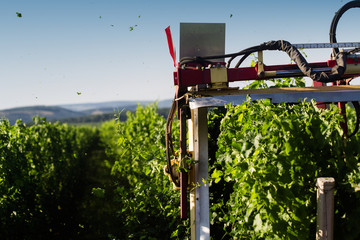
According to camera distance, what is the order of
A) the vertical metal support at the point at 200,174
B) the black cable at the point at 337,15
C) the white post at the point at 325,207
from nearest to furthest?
the white post at the point at 325,207 → the vertical metal support at the point at 200,174 → the black cable at the point at 337,15

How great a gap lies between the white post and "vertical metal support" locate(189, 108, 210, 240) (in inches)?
39.1

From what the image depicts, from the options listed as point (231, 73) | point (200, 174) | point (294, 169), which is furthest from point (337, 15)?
point (200, 174)

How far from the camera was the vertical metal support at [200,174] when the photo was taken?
2.97m

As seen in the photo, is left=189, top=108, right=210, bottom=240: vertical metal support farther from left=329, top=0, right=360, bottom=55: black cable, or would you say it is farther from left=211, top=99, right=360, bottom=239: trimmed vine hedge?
left=329, top=0, right=360, bottom=55: black cable

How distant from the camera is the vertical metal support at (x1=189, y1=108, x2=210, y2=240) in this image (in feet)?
9.73

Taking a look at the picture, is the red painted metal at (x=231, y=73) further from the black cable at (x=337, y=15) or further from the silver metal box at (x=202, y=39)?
the black cable at (x=337, y=15)

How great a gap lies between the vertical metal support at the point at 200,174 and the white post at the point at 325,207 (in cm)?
99

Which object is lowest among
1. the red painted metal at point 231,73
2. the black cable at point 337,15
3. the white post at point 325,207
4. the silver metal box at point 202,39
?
the white post at point 325,207

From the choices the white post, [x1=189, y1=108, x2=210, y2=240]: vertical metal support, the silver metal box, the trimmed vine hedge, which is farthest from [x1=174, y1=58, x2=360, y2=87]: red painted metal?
the white post

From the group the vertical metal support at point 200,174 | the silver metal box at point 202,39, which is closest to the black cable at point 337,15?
the silver metal box at point 202,39

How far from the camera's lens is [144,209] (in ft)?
15.7

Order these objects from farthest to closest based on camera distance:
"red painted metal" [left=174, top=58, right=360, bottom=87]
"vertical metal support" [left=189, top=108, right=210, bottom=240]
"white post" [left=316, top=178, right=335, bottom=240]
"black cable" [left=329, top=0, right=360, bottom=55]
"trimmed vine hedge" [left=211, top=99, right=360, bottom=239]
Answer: "black cable" [left=329, top=0, right=360, bottom=55]
"vertical metal support" [left=189, top=108, right=210, bottom=240]
"red painted metal" [left=174, top=58, right=360, bottom=87]
"trimmed vine hedge" [left=211, top=99, right=360, bottom=239]
"white post" [left=316, top=178, right=335, bottom=240]

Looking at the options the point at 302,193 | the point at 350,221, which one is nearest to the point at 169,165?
the point at 302,193

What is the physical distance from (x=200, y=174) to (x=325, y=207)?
43.8 inches
